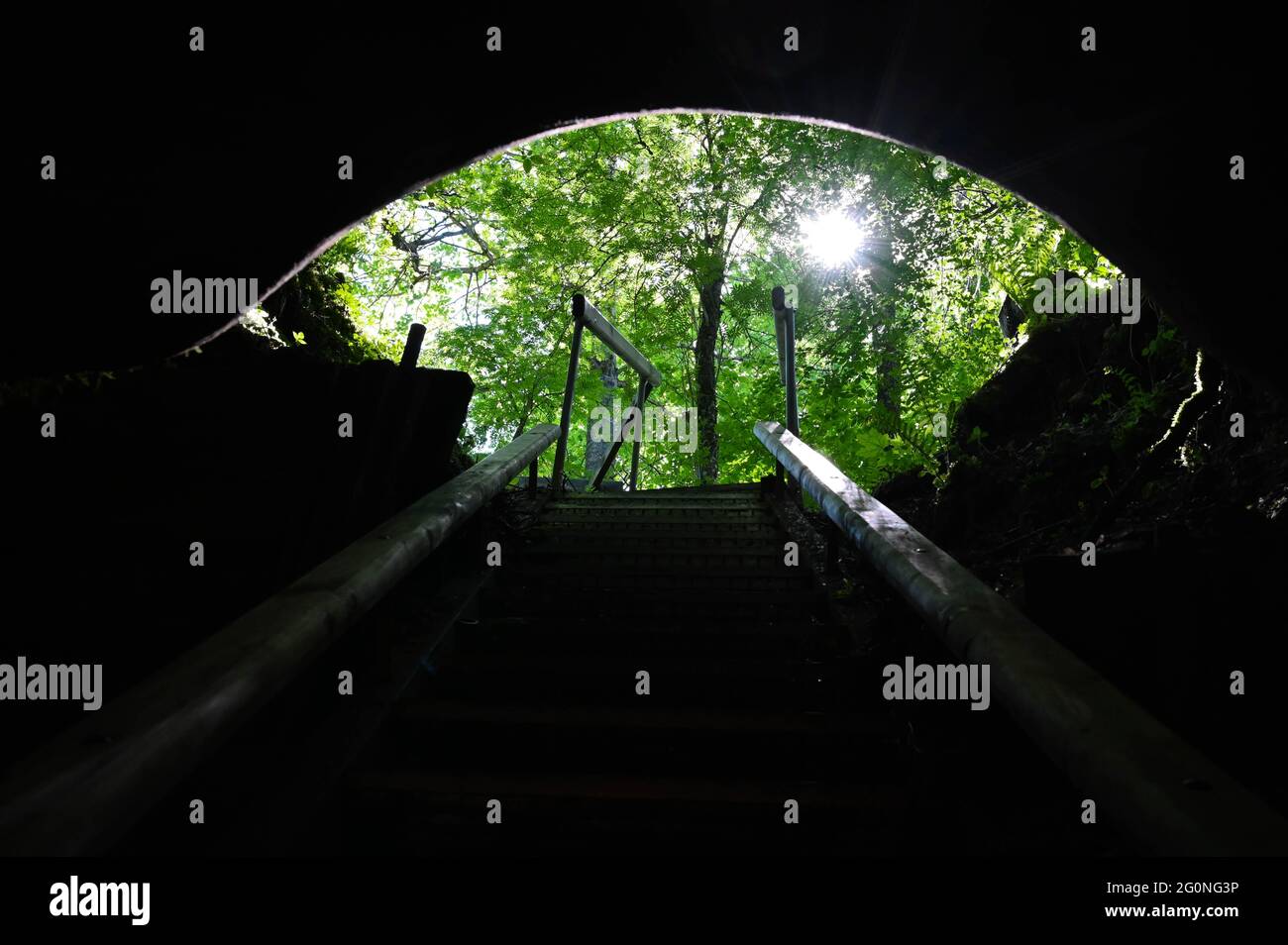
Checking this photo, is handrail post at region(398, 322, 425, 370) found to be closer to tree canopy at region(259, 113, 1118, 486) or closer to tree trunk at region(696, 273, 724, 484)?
tree canopy at region(259, 113, 1118, 486)

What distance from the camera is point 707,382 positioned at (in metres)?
13.8

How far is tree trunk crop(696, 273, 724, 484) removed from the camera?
13539 millimetres

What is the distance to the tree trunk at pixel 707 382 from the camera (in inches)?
533

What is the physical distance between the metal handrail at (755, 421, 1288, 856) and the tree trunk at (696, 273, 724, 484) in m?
11.1

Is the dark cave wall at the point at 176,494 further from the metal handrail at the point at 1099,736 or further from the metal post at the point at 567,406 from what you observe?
the metal post at the point at 567,406

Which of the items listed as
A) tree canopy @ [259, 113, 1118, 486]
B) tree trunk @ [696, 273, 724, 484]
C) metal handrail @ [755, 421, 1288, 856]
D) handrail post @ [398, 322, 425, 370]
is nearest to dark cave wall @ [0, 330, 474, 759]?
handrail post @ [398, 322, 425, 370]

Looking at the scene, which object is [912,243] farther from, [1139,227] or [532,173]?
[532,173]

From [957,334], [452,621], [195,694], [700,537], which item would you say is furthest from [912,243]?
[195,694]

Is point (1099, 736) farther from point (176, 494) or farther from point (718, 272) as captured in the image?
point (718, 272)

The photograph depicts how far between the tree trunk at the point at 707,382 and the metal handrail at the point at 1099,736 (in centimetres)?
1112

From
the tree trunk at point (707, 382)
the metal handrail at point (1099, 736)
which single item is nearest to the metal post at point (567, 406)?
the metal handrail at point (1099, 736)

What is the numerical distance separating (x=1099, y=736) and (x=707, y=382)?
495 inches

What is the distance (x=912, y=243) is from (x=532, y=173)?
817cm
